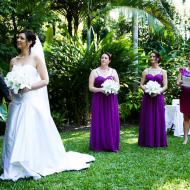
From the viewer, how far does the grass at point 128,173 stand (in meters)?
5.20

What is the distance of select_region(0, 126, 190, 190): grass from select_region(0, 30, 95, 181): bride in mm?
212

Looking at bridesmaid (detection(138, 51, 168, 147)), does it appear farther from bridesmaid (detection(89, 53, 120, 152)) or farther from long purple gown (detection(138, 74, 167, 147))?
bridesmaid (detection(89, 53, 120, 152))

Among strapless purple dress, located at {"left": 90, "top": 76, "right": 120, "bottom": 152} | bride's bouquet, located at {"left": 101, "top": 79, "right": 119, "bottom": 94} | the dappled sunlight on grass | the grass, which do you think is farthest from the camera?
strapless purple dress, located at {"left": 90, "top": 76, "right": 120, "bottom": 152}

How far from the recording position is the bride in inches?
219

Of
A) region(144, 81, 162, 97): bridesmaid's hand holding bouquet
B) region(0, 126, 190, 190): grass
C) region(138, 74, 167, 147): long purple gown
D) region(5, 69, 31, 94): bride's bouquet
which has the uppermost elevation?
region(5, 69, 31, 94): bride's bouquet

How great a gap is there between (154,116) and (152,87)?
667 millimetres

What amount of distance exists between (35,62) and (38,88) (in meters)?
0.41

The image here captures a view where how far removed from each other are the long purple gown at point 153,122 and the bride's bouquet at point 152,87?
0.70 feet

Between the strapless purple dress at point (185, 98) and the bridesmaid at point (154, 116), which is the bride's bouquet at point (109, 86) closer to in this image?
the bridesmaid at point (154, 116)

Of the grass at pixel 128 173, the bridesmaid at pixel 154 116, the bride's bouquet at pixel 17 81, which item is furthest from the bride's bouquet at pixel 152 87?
the bride's bouquet at pixel 17 81

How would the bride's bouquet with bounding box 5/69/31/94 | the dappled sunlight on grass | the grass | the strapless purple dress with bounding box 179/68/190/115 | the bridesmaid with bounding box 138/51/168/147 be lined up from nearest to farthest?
1. the dappled sunlight on grass
2. the grass
3. the bride's bouquet with bounding box 5/69/31/94
4. the bridesmaid with bounding box 138/51/168/147
5. the strapless purple dress with bounding box 179/68/190/115

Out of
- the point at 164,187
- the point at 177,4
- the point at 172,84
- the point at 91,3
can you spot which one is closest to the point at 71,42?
the point at 91,3

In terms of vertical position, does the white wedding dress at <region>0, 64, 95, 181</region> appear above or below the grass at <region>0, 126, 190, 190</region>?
above

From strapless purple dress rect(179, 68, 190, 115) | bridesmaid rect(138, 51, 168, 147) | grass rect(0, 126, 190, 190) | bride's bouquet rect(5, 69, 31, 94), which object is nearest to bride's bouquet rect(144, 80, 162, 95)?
bridesmaid rect(138, 51, 168, 147)
